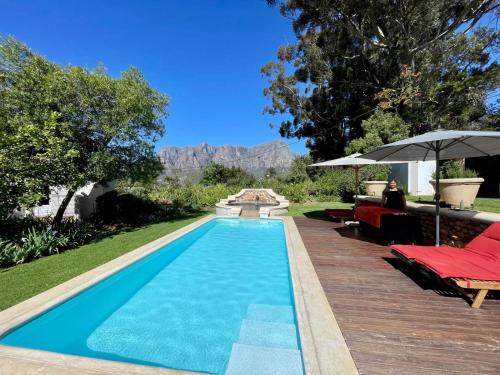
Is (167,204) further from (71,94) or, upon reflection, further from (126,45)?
(126,45)

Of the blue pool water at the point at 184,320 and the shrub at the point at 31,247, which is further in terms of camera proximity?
the shrub at the point at 31,247

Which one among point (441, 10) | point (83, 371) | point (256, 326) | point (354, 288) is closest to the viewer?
point (83, 371)

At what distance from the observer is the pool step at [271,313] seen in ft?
11.8

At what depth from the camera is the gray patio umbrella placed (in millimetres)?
4134

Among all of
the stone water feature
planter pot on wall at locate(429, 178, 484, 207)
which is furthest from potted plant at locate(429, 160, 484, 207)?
the stone water feature

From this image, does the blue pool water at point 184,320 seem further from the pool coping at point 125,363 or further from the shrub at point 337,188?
the shrub at point 337,188

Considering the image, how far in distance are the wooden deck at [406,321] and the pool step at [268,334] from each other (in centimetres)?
61

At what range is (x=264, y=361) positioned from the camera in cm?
270

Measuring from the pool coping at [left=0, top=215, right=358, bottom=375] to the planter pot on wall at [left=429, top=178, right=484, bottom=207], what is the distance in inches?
154

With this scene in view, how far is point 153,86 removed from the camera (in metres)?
10.4

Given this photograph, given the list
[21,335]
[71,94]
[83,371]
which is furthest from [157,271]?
[71,94]

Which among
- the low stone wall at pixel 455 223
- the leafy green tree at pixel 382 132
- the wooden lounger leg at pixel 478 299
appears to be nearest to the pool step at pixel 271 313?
the wooden lounger leg at pixel 478 299

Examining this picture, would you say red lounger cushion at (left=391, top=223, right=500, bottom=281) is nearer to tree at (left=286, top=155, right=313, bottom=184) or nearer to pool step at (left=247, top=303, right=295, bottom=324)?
pool step at (left=247, top=303, right=295, bottom=324)

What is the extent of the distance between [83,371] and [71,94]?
8.44 metres
